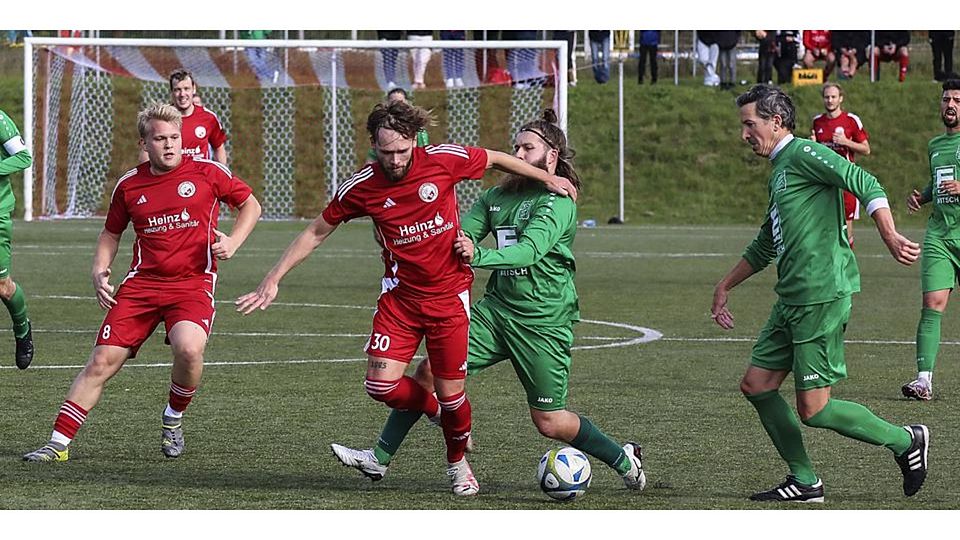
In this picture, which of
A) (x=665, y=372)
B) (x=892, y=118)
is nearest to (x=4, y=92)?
(x=892, y=118)

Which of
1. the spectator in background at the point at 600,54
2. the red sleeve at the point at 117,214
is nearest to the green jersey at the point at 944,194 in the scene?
the red sleeve at the point at 117,214

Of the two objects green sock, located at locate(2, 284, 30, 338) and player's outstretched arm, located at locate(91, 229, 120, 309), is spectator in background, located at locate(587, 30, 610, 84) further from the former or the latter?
player's outstretched arm, located at locate(91, 229, 120, 309)

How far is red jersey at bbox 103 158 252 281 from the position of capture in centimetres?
792

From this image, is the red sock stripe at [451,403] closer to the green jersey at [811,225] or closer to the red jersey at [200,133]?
the green jersey at [811,225]

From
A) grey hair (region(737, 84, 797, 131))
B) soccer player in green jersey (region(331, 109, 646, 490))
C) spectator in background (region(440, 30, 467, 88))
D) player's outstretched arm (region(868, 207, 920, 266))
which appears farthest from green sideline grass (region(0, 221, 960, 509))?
spectator in background (region(440, 30, 467, 88))

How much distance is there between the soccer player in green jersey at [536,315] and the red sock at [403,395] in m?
0.09

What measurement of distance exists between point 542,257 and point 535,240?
12 centimetres

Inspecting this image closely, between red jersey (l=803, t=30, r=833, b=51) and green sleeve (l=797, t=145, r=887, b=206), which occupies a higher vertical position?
green sleeve (l=797, t=145, r=887, b=206)

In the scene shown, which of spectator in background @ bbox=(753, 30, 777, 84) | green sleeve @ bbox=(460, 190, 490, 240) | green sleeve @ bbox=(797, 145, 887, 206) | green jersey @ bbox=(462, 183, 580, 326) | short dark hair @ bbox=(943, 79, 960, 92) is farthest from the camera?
spectator in background @ bbox=(753, 30, 777, 84)

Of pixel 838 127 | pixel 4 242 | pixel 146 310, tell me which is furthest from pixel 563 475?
pixel 838 127

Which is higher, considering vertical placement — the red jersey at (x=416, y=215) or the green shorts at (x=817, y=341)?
the red jersey at (x=416, y=215)

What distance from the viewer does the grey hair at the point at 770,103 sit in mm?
6910

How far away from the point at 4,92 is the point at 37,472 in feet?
99.6

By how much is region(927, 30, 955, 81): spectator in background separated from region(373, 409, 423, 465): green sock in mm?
28847
